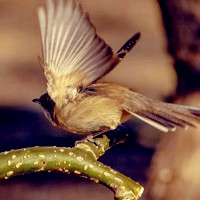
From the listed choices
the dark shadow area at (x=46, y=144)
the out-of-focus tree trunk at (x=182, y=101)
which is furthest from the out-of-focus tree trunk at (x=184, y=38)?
the dark shadow area at (x=46, y=144)

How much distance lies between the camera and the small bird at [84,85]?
269 centimetres

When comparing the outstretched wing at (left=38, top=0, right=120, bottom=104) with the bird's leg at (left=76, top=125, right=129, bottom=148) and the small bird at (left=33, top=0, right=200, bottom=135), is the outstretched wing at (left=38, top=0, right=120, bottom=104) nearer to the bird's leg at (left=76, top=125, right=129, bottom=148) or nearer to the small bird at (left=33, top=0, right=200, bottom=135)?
the small bird at (left=33, top=0, right=200, bottom=135)

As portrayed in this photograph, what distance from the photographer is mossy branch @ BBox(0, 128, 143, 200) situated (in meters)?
2.00

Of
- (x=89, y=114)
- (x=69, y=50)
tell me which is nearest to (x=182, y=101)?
(x=89, y=114)

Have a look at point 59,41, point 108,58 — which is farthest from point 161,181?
point 108,58

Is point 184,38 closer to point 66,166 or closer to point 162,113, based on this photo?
point 162,113

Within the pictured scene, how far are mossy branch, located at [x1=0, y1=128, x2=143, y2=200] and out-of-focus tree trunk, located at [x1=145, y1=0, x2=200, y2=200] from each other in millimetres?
2432

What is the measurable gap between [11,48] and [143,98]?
5656 mm

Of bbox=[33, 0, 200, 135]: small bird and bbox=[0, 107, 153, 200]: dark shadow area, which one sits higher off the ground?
bbox=[0, 107, 153, 200]: dark shadow area

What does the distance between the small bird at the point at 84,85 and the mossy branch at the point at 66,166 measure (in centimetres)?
42

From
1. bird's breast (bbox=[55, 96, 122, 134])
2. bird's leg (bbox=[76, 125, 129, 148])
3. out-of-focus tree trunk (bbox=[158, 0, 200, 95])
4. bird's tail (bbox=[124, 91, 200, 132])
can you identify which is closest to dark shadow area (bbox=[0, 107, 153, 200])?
out-of-focus tree trunk (bbox=[158, 0, 200, 95])

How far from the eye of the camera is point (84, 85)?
301 cm

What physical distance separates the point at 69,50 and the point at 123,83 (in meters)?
5.31

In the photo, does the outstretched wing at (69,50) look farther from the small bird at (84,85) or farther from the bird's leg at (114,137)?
the bird's leg at (114,137)
